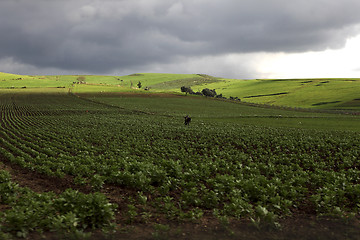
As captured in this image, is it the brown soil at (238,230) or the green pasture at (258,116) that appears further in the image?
the green pasture at (258,116)

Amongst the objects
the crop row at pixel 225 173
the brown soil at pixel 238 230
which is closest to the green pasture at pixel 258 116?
the crop row at pixel 225 173

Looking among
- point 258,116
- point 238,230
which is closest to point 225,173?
point 238,230

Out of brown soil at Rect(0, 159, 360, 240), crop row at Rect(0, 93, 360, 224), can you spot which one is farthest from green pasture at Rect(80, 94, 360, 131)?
brown soil at Rect(0, 159, 360, 240)

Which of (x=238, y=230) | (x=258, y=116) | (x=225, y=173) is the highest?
(x=238, y=230)

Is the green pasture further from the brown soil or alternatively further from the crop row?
the brown soil

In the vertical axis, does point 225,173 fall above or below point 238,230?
below

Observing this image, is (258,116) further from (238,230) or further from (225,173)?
(238,230)

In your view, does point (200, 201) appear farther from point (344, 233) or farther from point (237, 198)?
point (344, 233)

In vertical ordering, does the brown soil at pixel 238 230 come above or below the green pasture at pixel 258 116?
above

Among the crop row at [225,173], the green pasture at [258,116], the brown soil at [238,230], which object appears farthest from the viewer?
the green pasture at [258,116]

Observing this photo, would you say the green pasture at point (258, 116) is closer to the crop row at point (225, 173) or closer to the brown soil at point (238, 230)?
the crop row at point (225, 173)

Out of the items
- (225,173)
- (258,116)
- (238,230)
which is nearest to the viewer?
(238,230)

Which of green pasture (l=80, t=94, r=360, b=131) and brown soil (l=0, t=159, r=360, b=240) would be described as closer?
brown soil (l=0, t=159, r=360, b=240)

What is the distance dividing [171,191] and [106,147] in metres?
14.3
